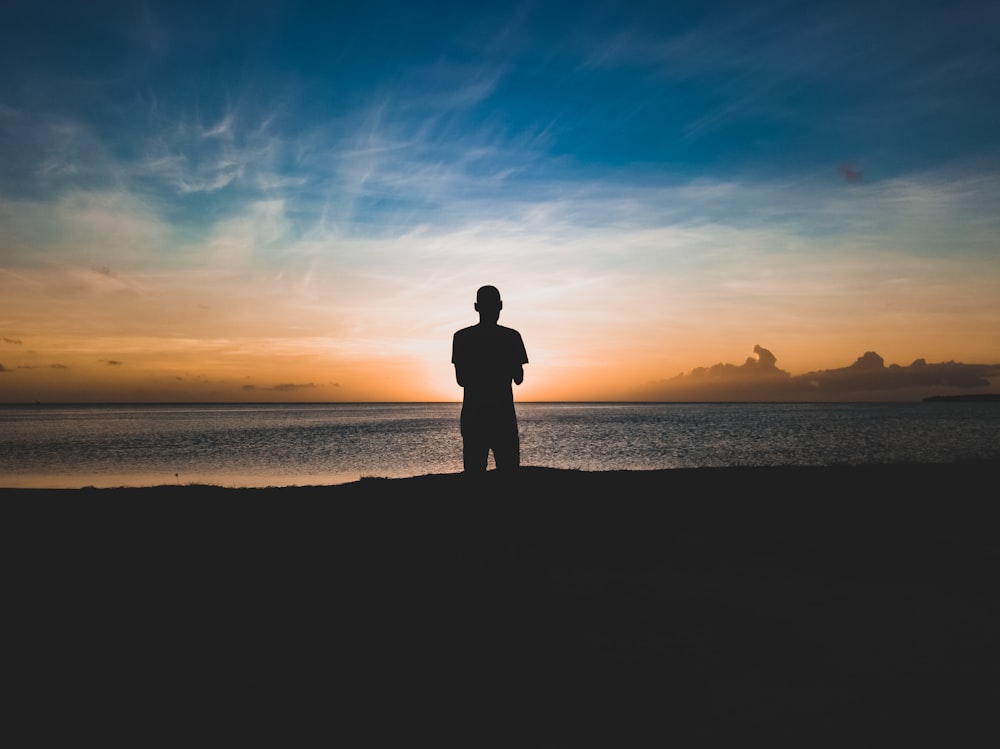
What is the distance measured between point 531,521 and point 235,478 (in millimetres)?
21359

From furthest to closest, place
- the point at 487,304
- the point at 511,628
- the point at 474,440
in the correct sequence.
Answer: the point at 487,304 → the point at 474,440 → the point at 511,628

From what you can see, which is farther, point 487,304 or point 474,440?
point 487,304

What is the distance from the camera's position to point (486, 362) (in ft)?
22.4

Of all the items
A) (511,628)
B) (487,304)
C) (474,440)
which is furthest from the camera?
(487,304)

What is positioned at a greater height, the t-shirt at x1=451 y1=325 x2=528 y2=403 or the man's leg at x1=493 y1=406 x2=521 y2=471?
the t-shirt at x1=451 y1=325 x2=528 y2=403

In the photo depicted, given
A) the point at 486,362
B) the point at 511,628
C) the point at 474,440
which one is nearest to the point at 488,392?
the point at 486,362

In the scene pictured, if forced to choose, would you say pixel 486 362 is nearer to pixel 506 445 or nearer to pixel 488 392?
pixel 488 392

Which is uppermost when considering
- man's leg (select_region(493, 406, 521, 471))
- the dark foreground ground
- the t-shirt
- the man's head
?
the man's head

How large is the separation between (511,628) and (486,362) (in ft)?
9.05

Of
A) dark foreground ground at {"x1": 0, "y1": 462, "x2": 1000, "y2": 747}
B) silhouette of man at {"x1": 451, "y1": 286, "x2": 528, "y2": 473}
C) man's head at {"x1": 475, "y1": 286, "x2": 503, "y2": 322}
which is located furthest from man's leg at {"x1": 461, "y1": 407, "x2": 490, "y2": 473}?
man's head at {"x1": 475, "y1": 286, "x2": 503, "y2": 322}

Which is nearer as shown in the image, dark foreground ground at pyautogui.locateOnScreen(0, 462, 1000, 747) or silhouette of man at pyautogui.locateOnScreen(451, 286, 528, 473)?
dark foreground ground at pyautogui.locateOnScreen(0, 462, 1000, 747)

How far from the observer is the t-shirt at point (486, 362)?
6.83 meters

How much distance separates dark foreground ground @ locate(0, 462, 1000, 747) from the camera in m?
3.68

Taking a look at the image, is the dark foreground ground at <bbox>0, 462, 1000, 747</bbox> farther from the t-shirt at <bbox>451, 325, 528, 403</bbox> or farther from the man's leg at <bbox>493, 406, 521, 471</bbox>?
the t-shirt at <bbox>451, 325, 528, 403</bbox>
